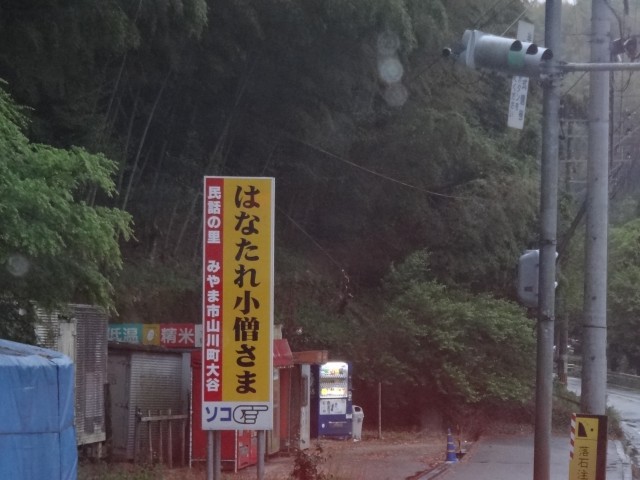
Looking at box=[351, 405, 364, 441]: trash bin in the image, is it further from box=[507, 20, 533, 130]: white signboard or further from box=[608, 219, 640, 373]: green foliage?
box=[608, 219, 640, 373]: green foliage

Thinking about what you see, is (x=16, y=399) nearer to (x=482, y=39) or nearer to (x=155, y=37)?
(x=482, y=39)

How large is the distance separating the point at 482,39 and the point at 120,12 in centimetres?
548

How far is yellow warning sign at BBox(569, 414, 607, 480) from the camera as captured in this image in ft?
37.6

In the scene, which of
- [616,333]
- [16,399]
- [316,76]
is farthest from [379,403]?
[616,333]

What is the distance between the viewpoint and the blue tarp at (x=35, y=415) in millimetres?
9750

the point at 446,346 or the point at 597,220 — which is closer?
the point at 597,220

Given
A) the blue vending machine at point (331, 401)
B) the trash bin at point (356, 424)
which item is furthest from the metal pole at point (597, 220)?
the trash bin at point (356, 424)

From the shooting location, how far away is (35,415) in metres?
10.2

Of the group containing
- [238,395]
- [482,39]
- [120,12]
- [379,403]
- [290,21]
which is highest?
[290,21]

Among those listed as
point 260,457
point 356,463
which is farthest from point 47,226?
point 356,463

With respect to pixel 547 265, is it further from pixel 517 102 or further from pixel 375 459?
pixel 375 459

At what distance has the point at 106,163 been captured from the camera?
36.2ft

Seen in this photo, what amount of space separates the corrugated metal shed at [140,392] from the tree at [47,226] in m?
5.10

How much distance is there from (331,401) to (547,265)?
11925 mm
